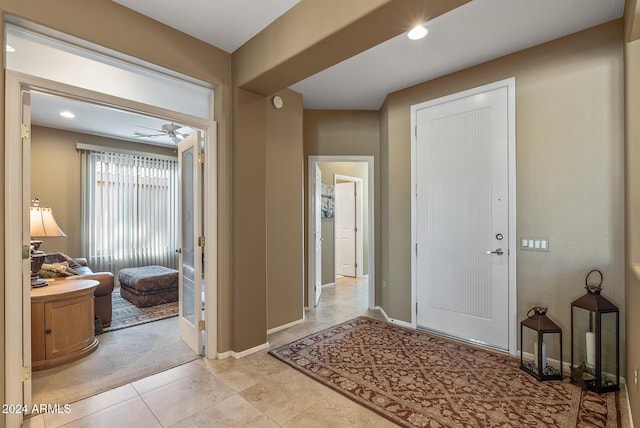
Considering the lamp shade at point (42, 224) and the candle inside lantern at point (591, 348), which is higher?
the lamp shade at point (42, 224)

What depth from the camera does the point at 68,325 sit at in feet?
9.29

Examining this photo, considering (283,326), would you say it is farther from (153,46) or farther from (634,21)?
(634,21)

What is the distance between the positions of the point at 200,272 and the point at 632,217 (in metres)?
3.37

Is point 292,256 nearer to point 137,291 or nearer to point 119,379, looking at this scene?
point 119,379

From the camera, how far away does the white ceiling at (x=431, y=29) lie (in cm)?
226

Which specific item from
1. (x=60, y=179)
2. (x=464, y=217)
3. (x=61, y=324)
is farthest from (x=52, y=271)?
(x=464, y=217)

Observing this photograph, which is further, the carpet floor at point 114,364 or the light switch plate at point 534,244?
the light switch plate at point 534,244

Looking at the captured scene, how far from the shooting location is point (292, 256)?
12.6ft

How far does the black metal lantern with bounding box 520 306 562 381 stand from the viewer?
247 cm

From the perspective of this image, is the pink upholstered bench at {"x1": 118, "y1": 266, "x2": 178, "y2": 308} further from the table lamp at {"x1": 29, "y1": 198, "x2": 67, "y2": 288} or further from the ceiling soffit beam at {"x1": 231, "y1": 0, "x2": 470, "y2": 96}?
the ceiling soffit beam at {"x1": 231, "y1": 0, "x2": 470, "y2": 96}

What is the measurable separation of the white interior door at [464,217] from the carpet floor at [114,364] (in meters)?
2.64

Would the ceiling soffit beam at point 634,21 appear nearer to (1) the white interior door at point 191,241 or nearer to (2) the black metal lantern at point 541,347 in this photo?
(2) the black metal lantern at point 541,347

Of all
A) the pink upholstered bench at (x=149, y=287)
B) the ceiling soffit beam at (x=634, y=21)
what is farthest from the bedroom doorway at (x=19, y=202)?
the ceiling soffit beam at (x=634, y=21)

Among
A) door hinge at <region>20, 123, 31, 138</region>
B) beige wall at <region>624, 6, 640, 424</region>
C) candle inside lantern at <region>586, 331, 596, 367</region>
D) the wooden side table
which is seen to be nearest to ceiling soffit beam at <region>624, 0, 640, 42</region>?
beige wall at <region>624, 6, 640, 424</region>
